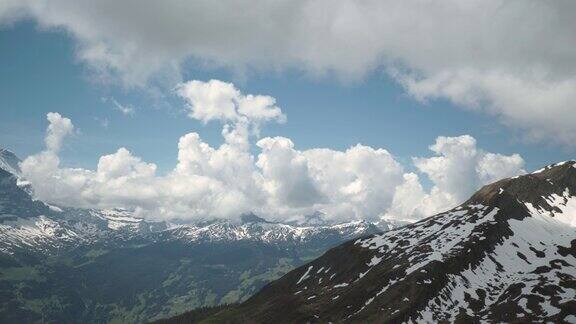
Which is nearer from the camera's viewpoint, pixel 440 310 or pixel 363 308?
pixel 440 310

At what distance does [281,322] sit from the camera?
176 metres

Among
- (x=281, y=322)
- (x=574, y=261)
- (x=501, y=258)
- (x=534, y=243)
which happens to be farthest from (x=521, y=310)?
(x=281, y=322)

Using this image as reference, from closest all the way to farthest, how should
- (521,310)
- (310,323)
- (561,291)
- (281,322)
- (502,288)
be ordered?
(521,310) → (561,291) → (502,288) → (310,323) → (281,322)

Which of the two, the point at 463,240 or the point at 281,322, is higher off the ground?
the point at 463,240

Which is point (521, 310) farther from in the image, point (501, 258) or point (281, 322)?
point (281, 322)

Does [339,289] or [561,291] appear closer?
[561,291]

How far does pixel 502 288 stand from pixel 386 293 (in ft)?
126

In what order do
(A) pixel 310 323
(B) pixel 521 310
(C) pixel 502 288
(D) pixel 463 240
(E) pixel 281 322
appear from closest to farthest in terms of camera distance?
(B) pixel 521 310 → (C) pixel 502 288 → (A) pixel 310 323 → (E) pixel 281 322 → (D) pixel 463 240

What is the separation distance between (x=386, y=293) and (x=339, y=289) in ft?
111

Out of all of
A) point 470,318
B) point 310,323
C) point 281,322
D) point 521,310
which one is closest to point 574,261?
point 521,310

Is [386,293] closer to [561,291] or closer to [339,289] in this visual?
[339,289]

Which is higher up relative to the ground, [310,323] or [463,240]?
[463,240]

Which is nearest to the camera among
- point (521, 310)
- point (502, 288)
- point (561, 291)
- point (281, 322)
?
point (521, 310)

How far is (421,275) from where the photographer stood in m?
162
